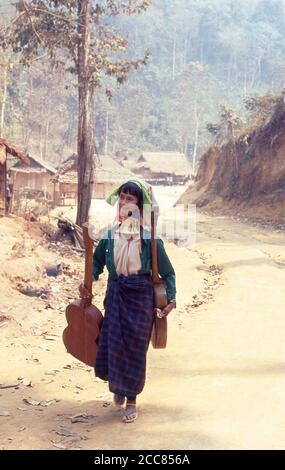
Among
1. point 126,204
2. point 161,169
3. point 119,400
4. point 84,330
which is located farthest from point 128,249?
point 161,169

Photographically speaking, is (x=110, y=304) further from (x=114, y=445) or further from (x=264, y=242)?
(x=264, y=242)

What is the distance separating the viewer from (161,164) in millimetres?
54312

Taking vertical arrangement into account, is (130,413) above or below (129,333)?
below

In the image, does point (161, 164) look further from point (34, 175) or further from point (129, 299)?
point (129, 299)

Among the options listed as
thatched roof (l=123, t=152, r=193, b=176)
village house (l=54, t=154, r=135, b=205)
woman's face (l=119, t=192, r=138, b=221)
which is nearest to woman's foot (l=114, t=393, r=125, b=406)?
woman's face (l=119, t=192, r=138, b=221)

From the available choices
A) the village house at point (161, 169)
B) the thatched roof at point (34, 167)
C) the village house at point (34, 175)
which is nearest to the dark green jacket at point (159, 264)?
the village house at point (34, 175)

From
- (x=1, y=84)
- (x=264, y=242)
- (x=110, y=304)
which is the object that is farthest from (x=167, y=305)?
(x=1, y=84)

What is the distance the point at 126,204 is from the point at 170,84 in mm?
85218

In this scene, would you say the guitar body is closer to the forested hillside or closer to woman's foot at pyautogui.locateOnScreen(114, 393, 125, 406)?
woman's foot at pyautogui.locateOnScreen(114, 393, 125, 406)

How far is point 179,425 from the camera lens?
11.2 ft

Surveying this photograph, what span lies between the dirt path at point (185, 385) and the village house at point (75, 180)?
1557 centimetres

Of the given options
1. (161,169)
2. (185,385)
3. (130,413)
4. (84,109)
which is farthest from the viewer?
(161,169)

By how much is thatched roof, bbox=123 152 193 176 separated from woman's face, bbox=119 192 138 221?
50.2m

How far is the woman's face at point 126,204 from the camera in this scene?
3.68 metres
